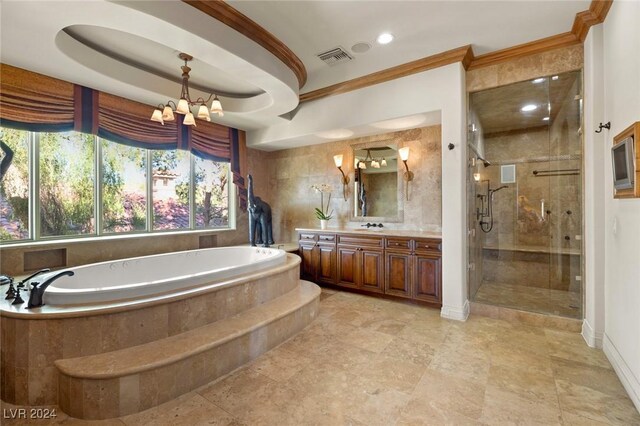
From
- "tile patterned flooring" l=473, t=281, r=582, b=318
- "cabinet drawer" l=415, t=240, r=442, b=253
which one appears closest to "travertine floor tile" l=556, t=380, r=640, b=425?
"tile patterned flooring" l=473, t=281, r=582, b=318

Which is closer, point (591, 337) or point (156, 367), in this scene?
point (156, 367)

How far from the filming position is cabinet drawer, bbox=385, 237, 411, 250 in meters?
3.45

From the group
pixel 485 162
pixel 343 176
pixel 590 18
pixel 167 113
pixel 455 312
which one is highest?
pixel 590 18

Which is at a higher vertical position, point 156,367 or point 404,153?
point 404,153

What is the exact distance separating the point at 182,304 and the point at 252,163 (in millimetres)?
3504

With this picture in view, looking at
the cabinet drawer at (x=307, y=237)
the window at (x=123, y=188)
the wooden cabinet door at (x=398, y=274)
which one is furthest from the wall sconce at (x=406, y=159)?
the window at (x=123, y=188)

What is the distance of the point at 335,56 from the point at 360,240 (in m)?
2.29

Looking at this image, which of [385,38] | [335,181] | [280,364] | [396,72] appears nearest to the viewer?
[280,364]

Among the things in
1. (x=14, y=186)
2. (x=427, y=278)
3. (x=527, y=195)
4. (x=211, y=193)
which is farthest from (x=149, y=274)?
(x=527, y=195)

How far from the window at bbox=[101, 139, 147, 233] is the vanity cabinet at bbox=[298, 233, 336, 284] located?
229 cm

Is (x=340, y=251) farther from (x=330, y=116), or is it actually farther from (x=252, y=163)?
(x=252, y=163)

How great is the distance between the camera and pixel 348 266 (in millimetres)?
3947

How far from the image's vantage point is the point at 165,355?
1805 millimetres

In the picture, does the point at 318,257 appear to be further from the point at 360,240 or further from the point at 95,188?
the point at 95,188
